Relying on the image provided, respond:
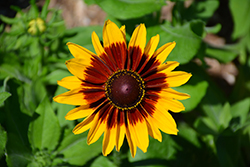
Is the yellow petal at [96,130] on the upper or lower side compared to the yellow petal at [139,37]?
lower

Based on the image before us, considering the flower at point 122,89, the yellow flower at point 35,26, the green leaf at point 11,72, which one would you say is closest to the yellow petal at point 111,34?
A: the flower at point 122,89

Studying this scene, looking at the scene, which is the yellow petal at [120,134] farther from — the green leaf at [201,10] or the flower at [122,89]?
the green leaf at [201,10]

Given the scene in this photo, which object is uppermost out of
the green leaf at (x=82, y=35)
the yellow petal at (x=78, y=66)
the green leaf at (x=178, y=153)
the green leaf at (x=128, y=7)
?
the green leaf at (x=128, y=7)

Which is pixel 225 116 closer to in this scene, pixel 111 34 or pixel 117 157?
pixel 117 157

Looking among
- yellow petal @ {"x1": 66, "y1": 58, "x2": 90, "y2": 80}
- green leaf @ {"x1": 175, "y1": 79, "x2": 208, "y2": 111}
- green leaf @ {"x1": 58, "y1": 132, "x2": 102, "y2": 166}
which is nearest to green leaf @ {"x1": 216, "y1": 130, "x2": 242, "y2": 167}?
green leaf @ {"x1": 175, "y1": 79, "x2": 208, "y2": 111}

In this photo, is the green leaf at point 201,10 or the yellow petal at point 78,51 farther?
the green leaf at point 201,10

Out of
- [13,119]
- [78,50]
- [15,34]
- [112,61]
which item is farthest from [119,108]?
[15,34]

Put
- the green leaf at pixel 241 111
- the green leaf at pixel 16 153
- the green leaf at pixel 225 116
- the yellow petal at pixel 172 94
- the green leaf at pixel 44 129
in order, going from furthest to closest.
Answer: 1. the green leaf at pixel 241 111
2. the green leaf at pixel 225 116
3. the green leaf at pixel 44 129
4. the green leaf at pixel 16 153
5. the yellow petal at pixel 172 94
